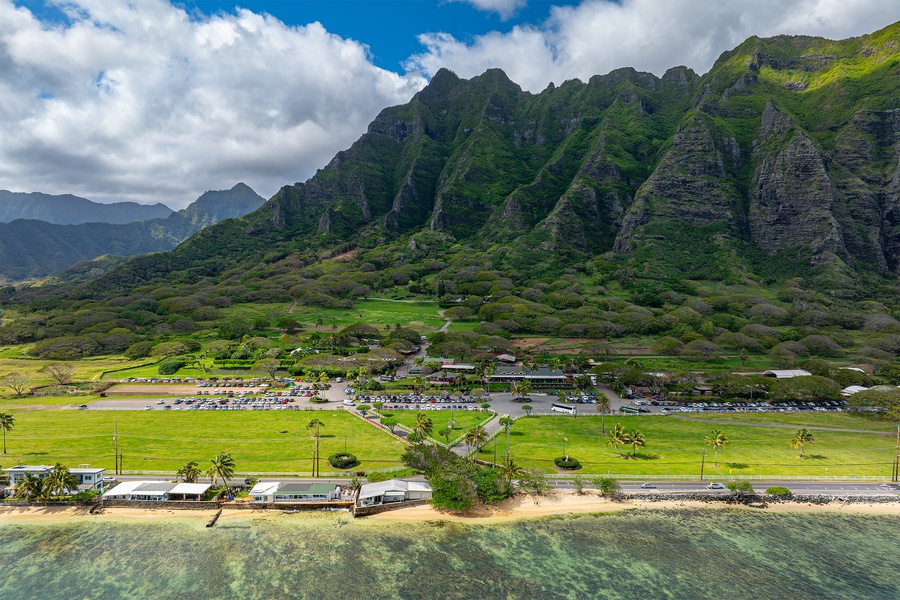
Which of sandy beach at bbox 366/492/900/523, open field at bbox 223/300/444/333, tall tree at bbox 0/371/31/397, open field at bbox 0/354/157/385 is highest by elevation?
open field at bbox 223/300/444/333

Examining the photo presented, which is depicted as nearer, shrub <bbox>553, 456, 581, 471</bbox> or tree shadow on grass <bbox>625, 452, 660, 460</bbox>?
shrub <bbox>553, 456, 581, 471</bbox>

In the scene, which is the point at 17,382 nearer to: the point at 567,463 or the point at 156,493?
the point at 156,493

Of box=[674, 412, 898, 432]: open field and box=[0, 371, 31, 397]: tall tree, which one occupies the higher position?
box=[0, 371, 31, 397]: tall tree

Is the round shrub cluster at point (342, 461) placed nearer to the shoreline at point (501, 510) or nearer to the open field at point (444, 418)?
the shoreline at point (501, 510)

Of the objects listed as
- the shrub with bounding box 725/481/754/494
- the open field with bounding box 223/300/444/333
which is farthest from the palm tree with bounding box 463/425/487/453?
the open field with bounding box 223/300/444/333

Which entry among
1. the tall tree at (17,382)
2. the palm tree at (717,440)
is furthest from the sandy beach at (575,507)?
the tall tree at (17,382)

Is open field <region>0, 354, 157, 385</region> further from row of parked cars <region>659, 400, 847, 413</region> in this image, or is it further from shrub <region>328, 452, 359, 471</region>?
row of parked cars <region>659, 400, 847, 413</region>
